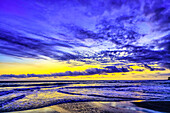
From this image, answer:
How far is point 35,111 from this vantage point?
825 cm

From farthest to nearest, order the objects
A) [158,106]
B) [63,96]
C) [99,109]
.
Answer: [63,96] → [158,106] → [99,109]

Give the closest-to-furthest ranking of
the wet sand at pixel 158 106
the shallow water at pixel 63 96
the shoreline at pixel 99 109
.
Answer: the shoreline at pixel 99 109 → the wet sand at pixel 158 106 → the shallow water at pixel 63 96

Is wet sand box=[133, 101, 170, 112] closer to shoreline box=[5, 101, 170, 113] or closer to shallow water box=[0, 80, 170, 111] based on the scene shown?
shoreline box=[5, 101, 170, 113]

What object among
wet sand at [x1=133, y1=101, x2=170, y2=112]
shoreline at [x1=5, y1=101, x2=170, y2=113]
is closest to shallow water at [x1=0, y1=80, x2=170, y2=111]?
shoreline at [x1=5, y1=101, x2=170, y2=113]

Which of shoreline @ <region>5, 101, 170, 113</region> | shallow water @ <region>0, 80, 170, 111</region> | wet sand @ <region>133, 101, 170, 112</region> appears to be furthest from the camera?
shallow water @ <region>0, 80, 170, 111</region>

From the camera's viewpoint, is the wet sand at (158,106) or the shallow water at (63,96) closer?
the wet sand at (158,106)

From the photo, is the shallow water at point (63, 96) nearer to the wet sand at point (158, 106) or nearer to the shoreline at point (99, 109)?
A: the shoreline at point (99, 109)

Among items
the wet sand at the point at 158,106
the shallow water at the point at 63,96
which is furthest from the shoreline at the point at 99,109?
the shallow water at the point at 63,96

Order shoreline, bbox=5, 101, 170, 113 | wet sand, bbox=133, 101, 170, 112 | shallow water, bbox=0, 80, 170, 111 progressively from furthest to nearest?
shallow water, bbox=0, 80, 170, 111 < wet sand, bbox=133, 101, 170, 112 < shoreline, bbox=5, 101, 170, 113

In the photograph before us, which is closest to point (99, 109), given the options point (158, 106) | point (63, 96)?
point (158, 106)

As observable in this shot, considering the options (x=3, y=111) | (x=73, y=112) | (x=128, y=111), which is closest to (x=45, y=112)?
(x=73, y=112)

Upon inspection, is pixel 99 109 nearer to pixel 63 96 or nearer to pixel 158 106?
pixel 158 106

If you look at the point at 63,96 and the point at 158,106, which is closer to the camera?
the point at 158,106

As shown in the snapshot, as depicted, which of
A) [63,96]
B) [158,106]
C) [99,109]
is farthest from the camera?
[63,96]
